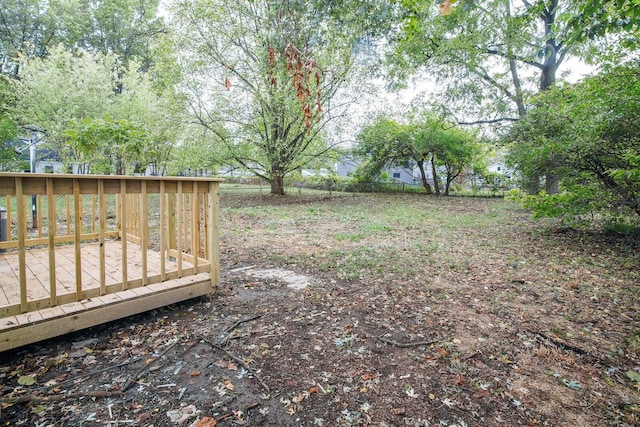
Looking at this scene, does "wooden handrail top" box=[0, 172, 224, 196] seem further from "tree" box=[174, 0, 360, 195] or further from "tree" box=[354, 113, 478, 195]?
"tree" box=[354, 113, 478, 195]

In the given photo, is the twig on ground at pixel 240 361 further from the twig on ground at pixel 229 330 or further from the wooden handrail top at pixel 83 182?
the wooden handrail top at pixel 83 182

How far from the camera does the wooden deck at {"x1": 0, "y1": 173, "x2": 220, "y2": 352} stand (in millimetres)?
2203

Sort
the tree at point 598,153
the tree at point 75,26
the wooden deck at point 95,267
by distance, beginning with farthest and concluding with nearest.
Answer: the tree at point 75,26 < the tree at point 598,153 < the wooden deck at point 95,267

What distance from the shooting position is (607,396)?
1927 millimetres

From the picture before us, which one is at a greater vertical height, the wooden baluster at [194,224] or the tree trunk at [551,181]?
the tree trunk at [551,181]

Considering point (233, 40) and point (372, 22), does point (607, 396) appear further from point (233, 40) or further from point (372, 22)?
point (233, 40)

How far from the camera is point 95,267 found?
10.6 ft

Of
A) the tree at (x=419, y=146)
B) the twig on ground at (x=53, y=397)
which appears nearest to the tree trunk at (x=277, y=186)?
the tree at (x=419, y=146)

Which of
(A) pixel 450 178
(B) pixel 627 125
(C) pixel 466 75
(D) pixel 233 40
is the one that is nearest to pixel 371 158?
(A) pixel 450 178

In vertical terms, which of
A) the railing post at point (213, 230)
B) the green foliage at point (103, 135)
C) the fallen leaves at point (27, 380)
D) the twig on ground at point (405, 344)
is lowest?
the fallen leaves at point (27, 380)

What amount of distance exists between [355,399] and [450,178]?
15865 millimetres

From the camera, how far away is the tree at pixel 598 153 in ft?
15.5

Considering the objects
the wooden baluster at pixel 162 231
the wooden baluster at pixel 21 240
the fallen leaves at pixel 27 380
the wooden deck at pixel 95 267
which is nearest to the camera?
the fallen leaves at pixel 27 380

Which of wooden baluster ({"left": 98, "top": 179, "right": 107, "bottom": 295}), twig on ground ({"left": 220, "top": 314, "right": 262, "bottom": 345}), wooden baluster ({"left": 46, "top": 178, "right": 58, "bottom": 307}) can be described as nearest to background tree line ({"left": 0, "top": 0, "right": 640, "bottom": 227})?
wooden baluster ({"left": 98, "top": 179, "right": 107, "bottom": 295})
